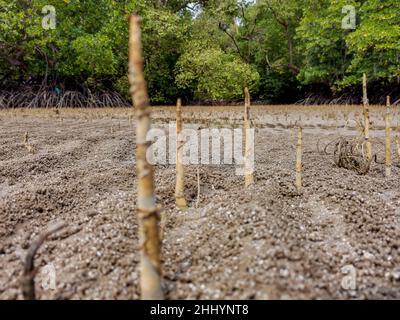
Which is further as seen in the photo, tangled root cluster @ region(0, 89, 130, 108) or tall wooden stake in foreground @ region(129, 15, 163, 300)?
tangled root cluster @ region(0, 89, 130, 108)

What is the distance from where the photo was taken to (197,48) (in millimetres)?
17672

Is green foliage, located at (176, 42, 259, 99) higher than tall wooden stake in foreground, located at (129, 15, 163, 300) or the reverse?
higher

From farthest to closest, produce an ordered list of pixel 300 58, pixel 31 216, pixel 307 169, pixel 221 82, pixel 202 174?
pixel 300 58 < pixel 221 82 < pixel 307 169 < pixel 202 174 < pixel 31 216

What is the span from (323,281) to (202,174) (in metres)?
2.23

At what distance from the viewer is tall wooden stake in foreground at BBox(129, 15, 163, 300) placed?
129 centimetres

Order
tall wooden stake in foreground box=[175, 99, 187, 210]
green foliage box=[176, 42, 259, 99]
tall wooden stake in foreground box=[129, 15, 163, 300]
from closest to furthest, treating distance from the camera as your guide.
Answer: tall wooden stake in foreground box=[129, 15, 163, 300] < tall wooden stake in foreground box=[175, 99, 187, 210] < green foliage box=[176, 42, 259, 99]

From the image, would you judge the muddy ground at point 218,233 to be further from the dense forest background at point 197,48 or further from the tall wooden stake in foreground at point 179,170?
the dense forest background at point 197,48

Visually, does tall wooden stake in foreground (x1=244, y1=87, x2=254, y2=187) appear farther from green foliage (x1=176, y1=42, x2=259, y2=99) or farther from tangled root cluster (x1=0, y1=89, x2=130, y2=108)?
green foliage (x1=176, y1=42, x2=259, y2=99)

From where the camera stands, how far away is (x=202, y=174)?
12.2 ft

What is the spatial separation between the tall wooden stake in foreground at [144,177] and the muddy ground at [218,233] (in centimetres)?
24

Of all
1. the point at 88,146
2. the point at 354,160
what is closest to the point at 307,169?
the point at 354,160

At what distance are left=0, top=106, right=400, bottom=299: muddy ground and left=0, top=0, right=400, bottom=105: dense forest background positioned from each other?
37.3ft

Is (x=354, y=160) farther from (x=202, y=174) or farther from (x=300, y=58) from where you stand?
(x=300, y=58)

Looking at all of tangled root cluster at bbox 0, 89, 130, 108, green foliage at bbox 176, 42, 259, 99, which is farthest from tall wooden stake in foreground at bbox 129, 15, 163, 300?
green foliage at bbox 176, 42, 259, 99
